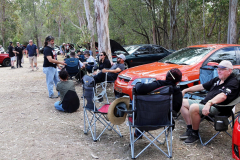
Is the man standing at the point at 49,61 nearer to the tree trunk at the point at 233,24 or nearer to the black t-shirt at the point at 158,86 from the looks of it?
the black t-shirt at the point at 158,86

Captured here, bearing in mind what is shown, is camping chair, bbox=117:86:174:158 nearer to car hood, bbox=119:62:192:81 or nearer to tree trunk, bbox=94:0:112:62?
car hood, bbox=119:62:192:81

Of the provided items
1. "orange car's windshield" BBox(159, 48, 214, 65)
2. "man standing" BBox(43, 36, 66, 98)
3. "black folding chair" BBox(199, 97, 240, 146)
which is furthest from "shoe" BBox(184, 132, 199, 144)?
"man standing" BBox(43, 36, 66, 98)

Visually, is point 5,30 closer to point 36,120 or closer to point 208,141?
point 36,120

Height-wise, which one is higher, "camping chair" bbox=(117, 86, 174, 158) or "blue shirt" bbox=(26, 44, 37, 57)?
"blue shirt" bbox=(26, 44, 37, 57)

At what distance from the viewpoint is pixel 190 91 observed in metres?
4.34

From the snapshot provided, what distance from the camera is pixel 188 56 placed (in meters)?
6.20

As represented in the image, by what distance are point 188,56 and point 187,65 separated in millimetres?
531

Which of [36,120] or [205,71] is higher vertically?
[205,71]

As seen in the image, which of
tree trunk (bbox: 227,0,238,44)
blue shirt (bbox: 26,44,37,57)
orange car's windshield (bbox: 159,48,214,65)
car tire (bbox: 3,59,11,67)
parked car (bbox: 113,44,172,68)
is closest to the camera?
orange car's windshield (bbox: 159,48,214,65)

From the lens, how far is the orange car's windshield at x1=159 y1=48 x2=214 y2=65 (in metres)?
5.93

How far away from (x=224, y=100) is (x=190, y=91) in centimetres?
75

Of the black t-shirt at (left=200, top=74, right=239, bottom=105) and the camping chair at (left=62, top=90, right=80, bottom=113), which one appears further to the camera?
the camping chair at (left=62, top=90, right=80, bottom=113)

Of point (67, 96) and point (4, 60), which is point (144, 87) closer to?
point (67, 96)

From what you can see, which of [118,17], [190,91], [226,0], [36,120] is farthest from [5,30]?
[190,91]
